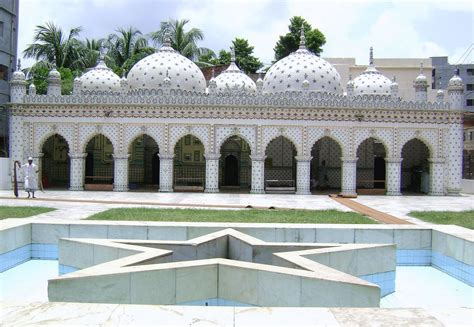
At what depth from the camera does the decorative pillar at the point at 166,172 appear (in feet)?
76.0

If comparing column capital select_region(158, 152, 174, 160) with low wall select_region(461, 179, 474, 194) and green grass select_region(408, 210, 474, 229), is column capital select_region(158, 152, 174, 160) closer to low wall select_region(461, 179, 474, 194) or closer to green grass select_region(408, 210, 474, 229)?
green grass select_region(408, 210, 474, 229)

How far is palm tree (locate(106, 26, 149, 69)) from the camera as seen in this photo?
3909 cm

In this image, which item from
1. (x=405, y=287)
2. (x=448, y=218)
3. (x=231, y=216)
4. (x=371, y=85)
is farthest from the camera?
(x=371, y=85)

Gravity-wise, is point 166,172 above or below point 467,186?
above

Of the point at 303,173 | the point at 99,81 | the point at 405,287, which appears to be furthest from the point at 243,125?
the point at 405,287

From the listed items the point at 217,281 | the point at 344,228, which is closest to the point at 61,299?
the point at 217,281


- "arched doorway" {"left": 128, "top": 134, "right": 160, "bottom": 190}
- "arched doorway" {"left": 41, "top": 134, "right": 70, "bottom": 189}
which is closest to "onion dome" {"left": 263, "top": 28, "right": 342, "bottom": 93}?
"arched doorway" {"left": 128, "top": 134, "right": 160, "bottom": 190}

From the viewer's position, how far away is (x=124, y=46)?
128ft

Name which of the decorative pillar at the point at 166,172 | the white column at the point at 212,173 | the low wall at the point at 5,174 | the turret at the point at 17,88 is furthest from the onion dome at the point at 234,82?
the low wall at the point at 5,174

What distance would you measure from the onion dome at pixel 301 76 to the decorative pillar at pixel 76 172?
9.50 m

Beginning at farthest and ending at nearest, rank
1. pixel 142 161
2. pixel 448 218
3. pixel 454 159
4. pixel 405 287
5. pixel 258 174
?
pixel 142 161 → pixel 454 159 → pixel 258 174 → pixel 448 218 → pixel 405 287

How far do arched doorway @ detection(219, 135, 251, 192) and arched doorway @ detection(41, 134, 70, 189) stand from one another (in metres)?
7.92

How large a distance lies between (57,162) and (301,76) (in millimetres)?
13037

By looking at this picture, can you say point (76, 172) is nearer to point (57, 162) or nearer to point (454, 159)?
point (57, 162)
